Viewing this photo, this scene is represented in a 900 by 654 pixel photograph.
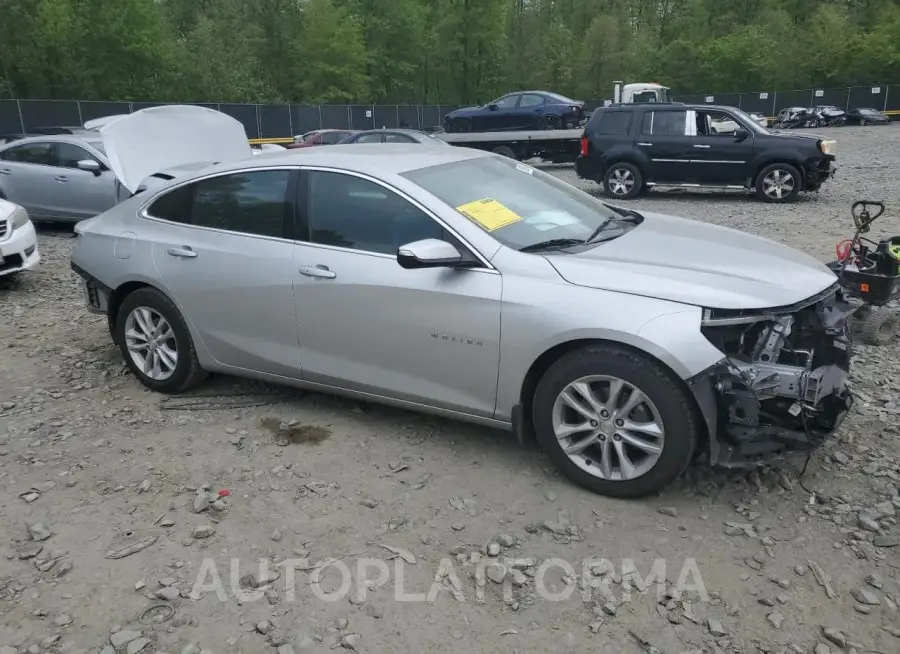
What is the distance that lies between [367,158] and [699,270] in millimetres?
1932

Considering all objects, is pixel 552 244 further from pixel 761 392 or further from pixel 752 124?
pixel 752 124

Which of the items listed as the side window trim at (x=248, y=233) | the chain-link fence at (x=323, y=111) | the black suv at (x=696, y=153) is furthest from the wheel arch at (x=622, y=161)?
the chain-link fence at (x=323, y=111)

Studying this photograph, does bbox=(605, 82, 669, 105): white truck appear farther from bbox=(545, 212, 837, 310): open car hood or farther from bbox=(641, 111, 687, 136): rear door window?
bbox=(545, 212, 837, 310): open car hood

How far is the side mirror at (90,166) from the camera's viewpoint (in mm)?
10500

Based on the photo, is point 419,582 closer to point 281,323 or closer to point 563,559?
point 563,559

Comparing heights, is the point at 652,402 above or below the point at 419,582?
above

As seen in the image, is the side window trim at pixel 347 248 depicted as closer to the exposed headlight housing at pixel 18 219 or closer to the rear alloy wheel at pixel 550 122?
the exposed headlight housing at pixel 18 219

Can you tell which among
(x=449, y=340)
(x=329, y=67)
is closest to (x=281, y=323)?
(x=449, y=340)

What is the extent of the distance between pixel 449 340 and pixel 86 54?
4296 cm

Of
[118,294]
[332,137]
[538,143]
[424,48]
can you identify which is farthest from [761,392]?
[424,48]

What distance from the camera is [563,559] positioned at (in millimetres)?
3154

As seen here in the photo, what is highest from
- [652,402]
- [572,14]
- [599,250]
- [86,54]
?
[572,14]

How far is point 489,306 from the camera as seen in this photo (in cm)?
357

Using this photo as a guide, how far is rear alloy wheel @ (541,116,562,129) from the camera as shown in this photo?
2072cm
